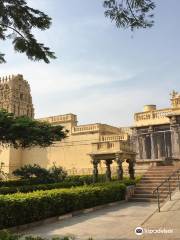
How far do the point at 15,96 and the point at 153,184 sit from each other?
3608cm

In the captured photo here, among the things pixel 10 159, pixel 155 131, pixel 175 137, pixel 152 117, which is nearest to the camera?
pixel 175 137

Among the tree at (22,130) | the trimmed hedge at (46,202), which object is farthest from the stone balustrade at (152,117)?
the trimmed hedge at (46,202)

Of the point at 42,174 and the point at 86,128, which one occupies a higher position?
the point at 86,128

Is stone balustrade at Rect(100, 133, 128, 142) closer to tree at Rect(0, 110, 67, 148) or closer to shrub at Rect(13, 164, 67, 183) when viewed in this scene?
shrub at Rect(13, 164, 67, 183)

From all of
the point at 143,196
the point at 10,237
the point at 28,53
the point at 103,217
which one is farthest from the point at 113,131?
the point at 10,237

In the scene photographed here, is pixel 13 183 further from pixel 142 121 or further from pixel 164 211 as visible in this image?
pixel 164 211

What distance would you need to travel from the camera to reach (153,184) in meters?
19.6

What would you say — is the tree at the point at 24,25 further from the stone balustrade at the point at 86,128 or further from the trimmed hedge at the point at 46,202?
the stone balustrade at the point at 86,128

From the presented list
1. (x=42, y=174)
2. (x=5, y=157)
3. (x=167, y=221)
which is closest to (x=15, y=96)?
(x=5, y=157)

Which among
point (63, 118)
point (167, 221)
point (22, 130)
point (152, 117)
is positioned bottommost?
point (167, 221)

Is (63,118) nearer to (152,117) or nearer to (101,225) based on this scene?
(152,117)

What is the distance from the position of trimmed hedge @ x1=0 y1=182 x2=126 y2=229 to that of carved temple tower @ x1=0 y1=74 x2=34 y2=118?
36.3m

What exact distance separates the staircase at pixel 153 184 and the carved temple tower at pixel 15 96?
33242 mm

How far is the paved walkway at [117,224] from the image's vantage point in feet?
33.6
